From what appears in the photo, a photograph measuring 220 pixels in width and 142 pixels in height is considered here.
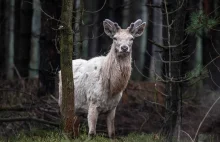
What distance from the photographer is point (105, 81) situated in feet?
42.0

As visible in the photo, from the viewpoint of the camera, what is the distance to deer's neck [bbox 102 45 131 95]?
41.1 feet

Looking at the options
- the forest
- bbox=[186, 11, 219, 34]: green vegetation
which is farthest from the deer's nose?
bbox=[186, 11, 219, 34]: green vegetation

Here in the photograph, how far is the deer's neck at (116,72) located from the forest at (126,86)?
469 millimetres

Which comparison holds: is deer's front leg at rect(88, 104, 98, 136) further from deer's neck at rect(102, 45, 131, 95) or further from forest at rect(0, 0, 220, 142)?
deer's neck at rect(102, 45, 131, 95)

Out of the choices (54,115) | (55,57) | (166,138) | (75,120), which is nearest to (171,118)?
(166,138)

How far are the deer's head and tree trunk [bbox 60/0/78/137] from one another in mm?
1651

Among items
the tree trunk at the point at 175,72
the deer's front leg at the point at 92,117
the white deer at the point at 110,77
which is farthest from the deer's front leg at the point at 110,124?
the tree trunk at the point at 175,72

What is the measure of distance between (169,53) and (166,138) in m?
1.84

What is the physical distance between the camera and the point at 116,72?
12609mm

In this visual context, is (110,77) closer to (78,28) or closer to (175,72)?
(78,28)

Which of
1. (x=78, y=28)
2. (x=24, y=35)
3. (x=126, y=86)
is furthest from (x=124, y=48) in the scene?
(x=24, y=35)

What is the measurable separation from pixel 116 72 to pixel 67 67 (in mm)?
2109

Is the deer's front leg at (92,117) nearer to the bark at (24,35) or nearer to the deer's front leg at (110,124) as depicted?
the deer's front leg at (110,124)

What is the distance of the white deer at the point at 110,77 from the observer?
488 inches
